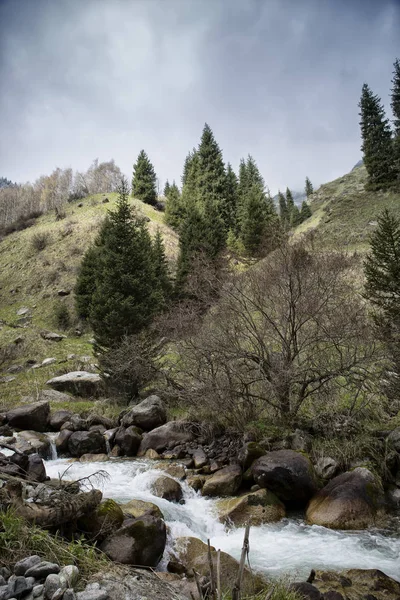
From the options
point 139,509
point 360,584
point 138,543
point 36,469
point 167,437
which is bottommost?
point 360,584

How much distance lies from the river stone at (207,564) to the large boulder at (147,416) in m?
6.85

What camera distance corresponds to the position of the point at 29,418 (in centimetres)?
1328

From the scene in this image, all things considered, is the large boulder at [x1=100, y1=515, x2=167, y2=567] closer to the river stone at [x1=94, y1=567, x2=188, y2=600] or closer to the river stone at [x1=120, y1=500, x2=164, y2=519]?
the river stone at [x1=120, y1=500, x2=164, y2=519]

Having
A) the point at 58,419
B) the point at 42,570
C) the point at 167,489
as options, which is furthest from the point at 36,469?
the point at 58,419

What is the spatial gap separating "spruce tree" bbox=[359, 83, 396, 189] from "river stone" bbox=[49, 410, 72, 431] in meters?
42.1

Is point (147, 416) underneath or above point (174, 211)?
underneath

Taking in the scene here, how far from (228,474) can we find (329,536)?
9.28 feet

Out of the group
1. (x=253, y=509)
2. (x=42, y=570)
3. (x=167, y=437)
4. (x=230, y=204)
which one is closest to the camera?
A: (x=42, y=570)

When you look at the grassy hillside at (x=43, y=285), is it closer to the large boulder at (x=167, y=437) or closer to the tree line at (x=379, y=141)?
the large boulder at (x=167, y=437)

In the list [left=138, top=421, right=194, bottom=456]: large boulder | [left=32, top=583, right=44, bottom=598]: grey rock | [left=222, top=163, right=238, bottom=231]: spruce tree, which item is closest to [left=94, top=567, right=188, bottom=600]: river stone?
[left=32, top=583, right=44, bottom=598]: grey rock

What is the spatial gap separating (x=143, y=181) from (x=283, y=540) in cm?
5588

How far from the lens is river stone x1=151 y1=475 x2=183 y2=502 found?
27.6ft

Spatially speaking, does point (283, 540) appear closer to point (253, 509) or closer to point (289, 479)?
point (253, 509)

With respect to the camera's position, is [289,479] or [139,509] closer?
[139,509]
